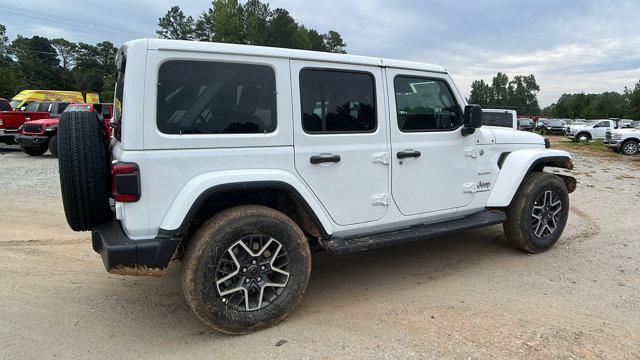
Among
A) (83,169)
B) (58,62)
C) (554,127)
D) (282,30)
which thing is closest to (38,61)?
(58,62)

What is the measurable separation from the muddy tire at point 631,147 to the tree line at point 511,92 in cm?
9223

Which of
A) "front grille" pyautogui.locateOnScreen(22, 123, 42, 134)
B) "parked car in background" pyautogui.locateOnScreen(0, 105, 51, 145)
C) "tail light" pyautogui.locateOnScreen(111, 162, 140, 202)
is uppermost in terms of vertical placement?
"parked car in background" pyautogui.locateOnScreen(0, 105, 51, 145)

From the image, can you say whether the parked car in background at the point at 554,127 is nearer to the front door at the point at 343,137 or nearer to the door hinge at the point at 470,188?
the door hinge at the point at 470,188

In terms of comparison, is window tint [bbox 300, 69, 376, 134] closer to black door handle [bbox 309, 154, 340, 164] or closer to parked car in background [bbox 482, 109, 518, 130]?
black door handle [bbox 309, 154, 340, 164]

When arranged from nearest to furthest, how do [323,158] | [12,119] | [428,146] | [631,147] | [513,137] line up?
1. [323,158]
2. [428,146]
3. [513,137]
4. [12,119]
5. [631,147]

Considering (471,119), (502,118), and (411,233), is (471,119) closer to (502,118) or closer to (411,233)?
(411,233)

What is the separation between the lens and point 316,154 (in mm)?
3322

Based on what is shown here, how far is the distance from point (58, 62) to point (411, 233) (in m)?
104

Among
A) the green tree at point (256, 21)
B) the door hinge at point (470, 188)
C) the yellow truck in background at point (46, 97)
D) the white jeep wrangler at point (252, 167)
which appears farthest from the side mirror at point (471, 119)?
the green tree at point (256, 21)

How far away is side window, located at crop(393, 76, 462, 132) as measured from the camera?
12.6ft

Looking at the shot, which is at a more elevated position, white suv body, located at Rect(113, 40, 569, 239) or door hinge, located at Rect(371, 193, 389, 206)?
white suv body, located at Rect(113, 40, 569, 239)

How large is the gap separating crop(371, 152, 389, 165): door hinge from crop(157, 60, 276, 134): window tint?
917 mm

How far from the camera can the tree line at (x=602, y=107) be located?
62656mm

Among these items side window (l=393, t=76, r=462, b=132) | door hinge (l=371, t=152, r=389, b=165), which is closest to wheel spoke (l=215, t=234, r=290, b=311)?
door hinge (l=371, t=152, r=389, b=165)
